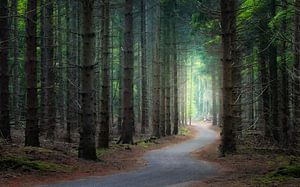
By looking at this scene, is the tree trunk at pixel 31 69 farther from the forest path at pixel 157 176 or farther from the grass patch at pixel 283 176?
the grass patch at pixel 283 176

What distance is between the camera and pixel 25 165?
11852mm

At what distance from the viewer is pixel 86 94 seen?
14.7 m

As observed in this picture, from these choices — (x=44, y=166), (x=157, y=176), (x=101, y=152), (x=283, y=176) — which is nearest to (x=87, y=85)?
(x=44, y=166)

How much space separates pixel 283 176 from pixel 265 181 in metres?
0.71

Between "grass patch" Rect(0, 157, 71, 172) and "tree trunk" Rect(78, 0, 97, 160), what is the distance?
2.21 m

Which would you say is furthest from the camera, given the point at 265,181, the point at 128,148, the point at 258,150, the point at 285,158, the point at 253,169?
the point at 128,148

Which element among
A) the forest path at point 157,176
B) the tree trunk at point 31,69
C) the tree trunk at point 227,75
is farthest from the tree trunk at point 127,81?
the tree trunk at point 31,69

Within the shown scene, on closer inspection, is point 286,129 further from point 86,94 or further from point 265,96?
point 86,94

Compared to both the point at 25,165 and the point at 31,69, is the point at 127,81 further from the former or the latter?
the point at 25,165

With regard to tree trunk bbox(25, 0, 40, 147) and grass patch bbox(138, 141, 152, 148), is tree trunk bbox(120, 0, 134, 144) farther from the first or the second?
tree trunk bbox(25, 0, 40, 147)

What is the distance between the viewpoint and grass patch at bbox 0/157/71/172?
11602 mm

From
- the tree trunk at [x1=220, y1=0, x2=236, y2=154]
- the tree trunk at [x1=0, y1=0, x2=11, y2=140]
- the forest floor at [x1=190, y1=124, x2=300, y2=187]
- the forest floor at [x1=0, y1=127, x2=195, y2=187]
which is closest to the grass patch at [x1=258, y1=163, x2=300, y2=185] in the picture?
the forest floor at [x1=190, y1=124, x2=300, y2=187]

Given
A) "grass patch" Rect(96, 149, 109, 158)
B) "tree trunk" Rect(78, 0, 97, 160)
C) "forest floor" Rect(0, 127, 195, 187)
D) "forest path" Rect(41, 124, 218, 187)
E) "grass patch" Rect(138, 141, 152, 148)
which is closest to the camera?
"forest path" Rect(41, 124, 218, 187)

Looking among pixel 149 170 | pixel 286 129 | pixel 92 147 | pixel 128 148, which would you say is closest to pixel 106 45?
pixel 128 148
